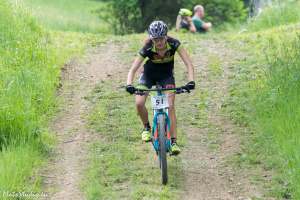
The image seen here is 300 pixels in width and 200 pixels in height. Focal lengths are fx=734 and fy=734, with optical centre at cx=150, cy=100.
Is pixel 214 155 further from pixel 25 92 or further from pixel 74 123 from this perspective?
pixel 25 92

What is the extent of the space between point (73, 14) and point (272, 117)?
27241mm

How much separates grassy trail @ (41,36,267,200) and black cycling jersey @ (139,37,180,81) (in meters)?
1.19

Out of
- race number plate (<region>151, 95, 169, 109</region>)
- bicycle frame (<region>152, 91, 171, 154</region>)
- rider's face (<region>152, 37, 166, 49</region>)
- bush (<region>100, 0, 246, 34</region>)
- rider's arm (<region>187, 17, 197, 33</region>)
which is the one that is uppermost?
bush (<region>100, 0, 246, 34</region>)

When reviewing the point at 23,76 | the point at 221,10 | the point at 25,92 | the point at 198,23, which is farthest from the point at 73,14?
the point at 25,92

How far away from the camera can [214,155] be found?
10039mm

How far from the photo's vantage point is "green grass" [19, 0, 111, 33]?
27852 millimetres

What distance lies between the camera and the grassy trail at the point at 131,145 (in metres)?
8.67

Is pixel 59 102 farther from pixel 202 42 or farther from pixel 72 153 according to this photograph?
pixel 202 42

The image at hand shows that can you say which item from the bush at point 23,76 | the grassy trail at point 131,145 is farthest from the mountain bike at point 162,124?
the bush at point 23,76

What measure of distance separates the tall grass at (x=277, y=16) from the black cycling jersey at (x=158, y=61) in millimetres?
11700

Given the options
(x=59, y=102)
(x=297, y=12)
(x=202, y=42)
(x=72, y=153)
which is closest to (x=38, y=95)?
(x=59, y=102)

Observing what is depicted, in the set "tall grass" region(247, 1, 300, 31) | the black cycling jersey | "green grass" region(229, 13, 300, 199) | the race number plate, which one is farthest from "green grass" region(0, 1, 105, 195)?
"tall grass" region(247, 1, 300, 31)

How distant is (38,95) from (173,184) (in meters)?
3.90

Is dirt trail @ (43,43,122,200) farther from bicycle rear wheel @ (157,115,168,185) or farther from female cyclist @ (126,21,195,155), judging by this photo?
female cyclist @ (126,21,195,155)
